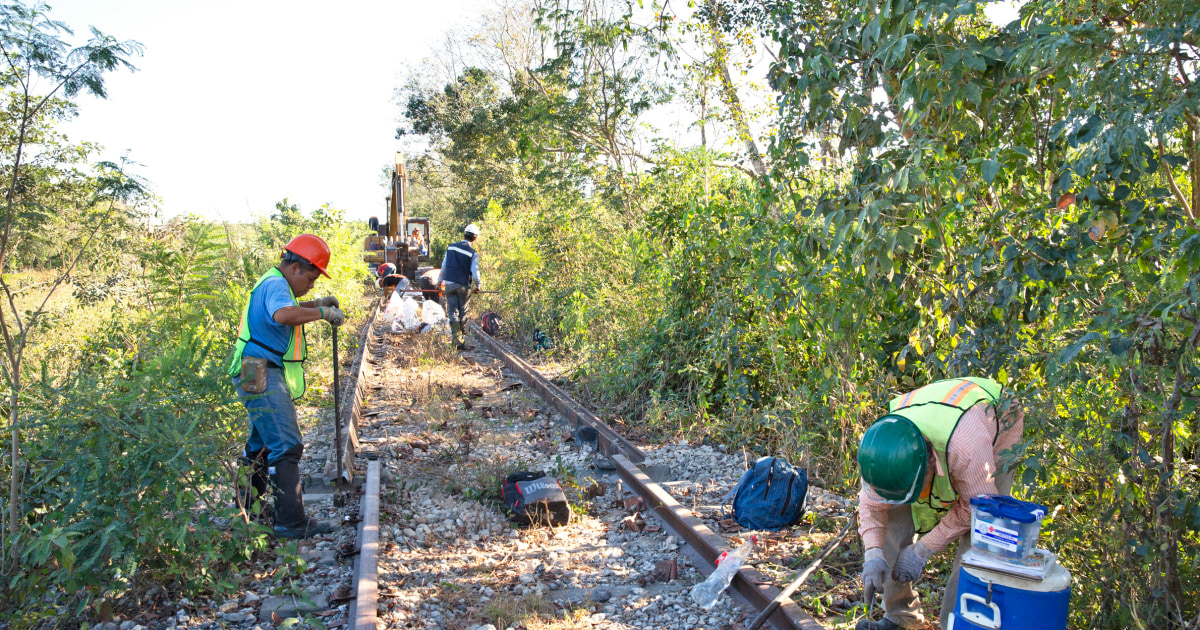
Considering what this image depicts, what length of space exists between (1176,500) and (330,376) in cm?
956

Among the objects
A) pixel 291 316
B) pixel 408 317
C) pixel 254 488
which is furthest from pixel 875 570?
pixel 408 317

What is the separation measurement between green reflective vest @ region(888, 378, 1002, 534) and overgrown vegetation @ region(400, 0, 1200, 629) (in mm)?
200

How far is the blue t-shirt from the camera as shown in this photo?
16.1 feet

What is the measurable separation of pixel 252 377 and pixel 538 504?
2.06 meters

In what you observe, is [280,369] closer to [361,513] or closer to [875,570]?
[361,513]

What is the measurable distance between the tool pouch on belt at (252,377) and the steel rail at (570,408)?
3183mm

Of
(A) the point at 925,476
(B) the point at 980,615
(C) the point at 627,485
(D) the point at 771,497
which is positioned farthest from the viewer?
(C) the point at 627,485

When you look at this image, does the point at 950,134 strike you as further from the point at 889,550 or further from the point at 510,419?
the point at 510,419

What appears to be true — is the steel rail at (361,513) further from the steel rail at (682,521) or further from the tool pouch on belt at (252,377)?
the steel rail at (682,521)

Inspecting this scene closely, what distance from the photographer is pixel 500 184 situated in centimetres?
3034

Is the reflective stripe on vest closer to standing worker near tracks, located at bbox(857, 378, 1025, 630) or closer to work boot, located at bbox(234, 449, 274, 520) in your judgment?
work boot, located at bbox(234, 449, 274, 520)

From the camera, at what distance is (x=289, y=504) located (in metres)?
5.11

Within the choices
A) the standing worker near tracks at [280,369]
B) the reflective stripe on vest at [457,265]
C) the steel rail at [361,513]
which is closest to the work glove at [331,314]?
the standing worker near tracks at [280,369]

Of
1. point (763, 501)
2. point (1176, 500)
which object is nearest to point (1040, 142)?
point (1176, 500)
